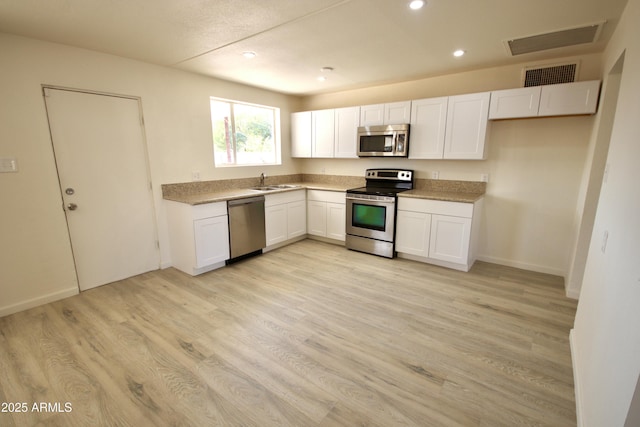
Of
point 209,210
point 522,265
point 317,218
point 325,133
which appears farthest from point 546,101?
point 209,210

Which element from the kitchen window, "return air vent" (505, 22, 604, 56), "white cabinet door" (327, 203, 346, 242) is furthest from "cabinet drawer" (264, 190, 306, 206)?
"return air vent" (505, 22, 604, 56)

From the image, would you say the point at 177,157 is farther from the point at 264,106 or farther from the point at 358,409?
the point at 358,409

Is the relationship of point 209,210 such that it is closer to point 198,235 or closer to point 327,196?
point 198,235

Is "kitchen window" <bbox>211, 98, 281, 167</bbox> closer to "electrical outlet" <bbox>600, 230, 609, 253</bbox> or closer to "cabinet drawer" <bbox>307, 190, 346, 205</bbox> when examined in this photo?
"cabinet drawer" <bbox>307, 190, 346, 205</bbox>

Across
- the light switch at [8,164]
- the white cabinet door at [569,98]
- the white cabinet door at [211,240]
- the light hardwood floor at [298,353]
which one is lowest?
the light hardwood floor at [298,353]

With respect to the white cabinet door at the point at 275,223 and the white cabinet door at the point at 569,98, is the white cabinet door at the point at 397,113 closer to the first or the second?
the white cabinet door at the point at 569,98

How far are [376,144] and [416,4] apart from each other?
2.32 meters

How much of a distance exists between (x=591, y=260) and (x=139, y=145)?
4465 mm

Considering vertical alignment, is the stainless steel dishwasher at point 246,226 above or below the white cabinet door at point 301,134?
below

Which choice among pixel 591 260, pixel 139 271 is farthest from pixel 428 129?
pixel 139 271

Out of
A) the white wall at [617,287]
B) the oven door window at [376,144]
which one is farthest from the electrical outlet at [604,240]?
the oven door window at [376,144]

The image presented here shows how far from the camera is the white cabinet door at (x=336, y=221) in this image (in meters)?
4.55

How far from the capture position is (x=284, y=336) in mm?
2352

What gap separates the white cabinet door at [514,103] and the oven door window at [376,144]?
130 centimetres
